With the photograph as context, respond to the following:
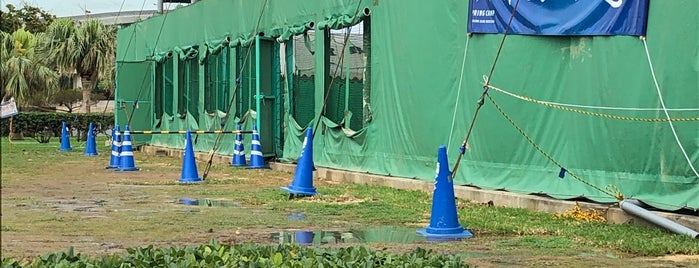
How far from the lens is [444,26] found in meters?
12.6

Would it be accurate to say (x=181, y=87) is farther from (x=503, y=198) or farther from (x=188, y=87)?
(x=503, y=198)

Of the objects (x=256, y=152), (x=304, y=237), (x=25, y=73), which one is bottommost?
(x=304, y=237)

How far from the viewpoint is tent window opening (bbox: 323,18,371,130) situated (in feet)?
49.9

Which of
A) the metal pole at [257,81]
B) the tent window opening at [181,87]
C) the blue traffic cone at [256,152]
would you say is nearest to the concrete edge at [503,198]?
the blue traffic cone at [256,152]

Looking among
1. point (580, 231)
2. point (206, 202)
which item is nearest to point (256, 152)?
point (206, 202)

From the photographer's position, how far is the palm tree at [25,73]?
133 feet

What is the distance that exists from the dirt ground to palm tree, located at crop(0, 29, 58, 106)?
2598 cm

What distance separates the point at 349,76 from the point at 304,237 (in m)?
7.55

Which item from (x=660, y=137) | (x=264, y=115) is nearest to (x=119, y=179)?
(x=264, y=115)

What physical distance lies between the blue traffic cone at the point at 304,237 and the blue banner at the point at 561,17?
3.66 meters

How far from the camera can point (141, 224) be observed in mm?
9508

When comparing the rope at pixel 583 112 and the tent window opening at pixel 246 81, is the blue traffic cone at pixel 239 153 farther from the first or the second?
the rope at pixel 583 112

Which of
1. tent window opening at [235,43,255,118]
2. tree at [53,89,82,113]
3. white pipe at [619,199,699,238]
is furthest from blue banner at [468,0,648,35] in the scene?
tree at [53,89,82,113]

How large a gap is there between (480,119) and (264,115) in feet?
27.6
